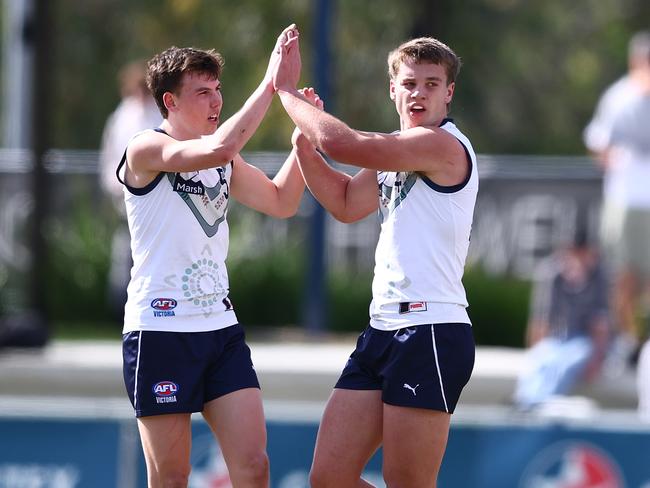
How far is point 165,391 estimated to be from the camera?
5.04 meters

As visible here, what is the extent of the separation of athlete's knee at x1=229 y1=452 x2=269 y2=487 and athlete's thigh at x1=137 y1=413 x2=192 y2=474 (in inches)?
8.2

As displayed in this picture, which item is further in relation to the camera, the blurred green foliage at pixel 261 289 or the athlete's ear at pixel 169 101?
the blurred green foliage at pixel 261 289

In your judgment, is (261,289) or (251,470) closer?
(251,470)

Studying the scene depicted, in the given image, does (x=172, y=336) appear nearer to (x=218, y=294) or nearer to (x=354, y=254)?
(x=218, y=294)

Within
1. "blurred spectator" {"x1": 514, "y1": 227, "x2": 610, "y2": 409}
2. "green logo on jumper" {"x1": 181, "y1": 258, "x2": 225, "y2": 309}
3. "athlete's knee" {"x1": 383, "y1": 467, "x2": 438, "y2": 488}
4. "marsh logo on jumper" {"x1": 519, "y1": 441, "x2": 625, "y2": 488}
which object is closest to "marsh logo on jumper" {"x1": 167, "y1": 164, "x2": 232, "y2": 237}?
"green logo on jumper" {"x1": 181, "y1": 258, "x2": 225, "y2": 309}


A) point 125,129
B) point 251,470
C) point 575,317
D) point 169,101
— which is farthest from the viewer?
point 125,129

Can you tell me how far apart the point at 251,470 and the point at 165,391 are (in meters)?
0.40

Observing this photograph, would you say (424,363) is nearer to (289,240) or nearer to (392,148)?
(392,148)

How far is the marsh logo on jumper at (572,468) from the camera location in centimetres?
805

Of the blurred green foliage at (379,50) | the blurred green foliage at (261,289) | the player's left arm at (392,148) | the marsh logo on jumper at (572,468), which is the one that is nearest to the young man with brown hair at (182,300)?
the player's left arm at (392,148)

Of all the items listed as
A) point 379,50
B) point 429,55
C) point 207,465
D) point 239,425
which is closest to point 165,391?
point 239,425

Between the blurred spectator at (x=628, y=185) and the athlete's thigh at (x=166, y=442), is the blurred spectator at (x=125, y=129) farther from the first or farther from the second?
the athlete's thigh at (x=166, y=442)

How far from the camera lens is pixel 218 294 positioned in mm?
5109

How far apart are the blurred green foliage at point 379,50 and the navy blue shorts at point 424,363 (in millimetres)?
12448
